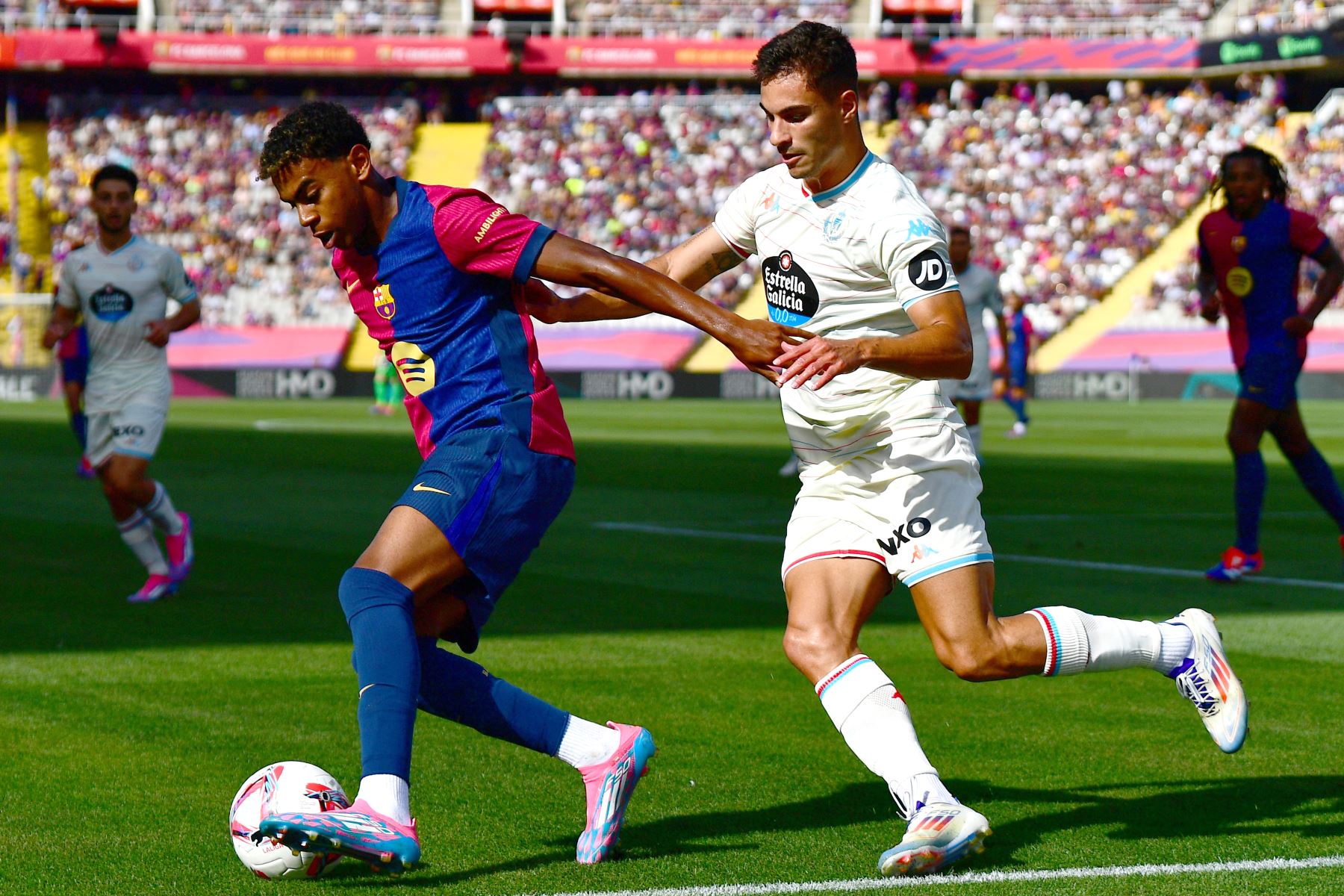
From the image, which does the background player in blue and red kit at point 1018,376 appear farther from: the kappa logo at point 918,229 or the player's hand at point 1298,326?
the kappa logo at point 918,229

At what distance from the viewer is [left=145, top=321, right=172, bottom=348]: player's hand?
31.8 ft

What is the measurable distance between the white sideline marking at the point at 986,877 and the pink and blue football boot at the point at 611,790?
0.31 meters

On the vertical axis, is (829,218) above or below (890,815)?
above

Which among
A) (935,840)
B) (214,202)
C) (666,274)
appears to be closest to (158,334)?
(666,274)

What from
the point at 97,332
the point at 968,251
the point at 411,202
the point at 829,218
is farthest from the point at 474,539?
the point at 968,251

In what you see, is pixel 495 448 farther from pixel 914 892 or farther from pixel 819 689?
pixel 914 892

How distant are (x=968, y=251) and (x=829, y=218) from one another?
978 cm

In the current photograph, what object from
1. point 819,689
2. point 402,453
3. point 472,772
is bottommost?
point 402,453

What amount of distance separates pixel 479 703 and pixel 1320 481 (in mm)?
7061

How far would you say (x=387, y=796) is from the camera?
4.11 meters

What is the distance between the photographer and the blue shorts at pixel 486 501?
14.5 ft

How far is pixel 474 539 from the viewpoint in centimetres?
443

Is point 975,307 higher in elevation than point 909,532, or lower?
lower

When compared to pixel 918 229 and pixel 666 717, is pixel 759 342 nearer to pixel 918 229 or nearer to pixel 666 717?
pixel 918 229
